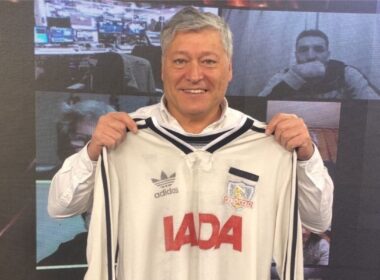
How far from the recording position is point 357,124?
2150 millimetres

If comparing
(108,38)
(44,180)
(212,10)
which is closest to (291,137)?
(212,10)

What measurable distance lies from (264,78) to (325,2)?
0.44 m

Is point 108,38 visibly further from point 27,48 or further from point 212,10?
point 212,10

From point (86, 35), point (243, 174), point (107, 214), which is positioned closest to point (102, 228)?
point (107, 214)

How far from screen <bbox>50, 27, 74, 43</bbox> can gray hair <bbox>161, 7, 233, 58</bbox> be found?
73cm

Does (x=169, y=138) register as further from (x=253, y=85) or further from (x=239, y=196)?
(x=253, y=85)

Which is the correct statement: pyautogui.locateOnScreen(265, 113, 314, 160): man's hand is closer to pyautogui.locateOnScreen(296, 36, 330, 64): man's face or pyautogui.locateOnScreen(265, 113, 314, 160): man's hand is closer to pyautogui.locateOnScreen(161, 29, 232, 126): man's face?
pyautogui.locateOnScreen(161, 29, 232, 126): man's face

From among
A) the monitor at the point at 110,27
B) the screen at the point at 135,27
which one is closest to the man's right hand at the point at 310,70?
the screen at the point at 135,27

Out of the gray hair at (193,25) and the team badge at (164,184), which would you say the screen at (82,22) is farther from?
the team badge at (164,184)

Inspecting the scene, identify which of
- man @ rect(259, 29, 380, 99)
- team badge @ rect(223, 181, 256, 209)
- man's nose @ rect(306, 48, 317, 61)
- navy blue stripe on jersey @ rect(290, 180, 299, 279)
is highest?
man's nose @ rect(306, 48, 317, 61)

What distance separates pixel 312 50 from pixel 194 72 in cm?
97

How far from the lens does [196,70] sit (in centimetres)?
136

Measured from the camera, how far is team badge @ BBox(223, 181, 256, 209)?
1.41 m

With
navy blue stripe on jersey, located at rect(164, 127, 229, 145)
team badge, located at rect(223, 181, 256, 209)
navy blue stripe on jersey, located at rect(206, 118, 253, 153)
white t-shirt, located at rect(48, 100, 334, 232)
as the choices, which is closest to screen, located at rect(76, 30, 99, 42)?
white t-shirt, located at rect(48, 100, 334, 232)
